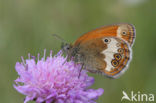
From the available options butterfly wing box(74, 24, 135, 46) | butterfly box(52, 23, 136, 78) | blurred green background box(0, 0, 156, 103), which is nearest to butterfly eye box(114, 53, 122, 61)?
butterfly box(52, 23, 136, 78)

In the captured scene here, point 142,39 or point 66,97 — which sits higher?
point 142,39

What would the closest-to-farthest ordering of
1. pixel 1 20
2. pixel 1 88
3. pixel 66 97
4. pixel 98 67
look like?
1. pixel 66 97
2. pixel 98 67
3. pixel 1 88
4. pixel 1 20

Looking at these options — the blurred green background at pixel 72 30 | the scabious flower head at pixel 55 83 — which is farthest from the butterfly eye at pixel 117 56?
the blurred green background at pixel 72 30

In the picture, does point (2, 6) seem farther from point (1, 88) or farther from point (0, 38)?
point (1, 88)

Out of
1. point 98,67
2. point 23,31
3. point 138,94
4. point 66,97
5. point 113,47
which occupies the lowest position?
point 138,94

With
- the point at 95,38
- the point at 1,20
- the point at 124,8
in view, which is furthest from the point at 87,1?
the point at 95,38

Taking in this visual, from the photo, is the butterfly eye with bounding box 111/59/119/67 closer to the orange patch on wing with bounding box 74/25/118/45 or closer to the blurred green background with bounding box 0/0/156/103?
the orange patch on wing with bounding box 74/25/118/45

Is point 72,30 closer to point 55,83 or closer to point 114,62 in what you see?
point 114,62
